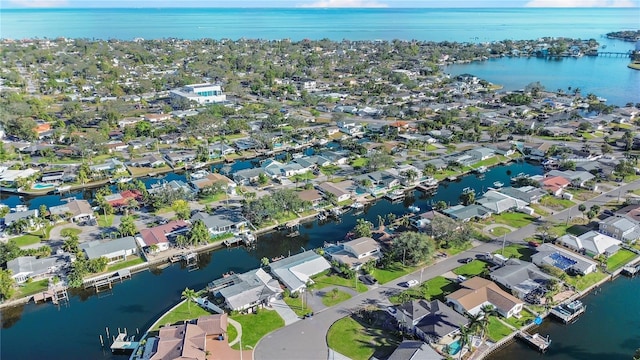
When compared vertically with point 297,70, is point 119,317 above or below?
below

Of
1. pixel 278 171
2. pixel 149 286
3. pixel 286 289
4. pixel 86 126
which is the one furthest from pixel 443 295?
pixel 86 126

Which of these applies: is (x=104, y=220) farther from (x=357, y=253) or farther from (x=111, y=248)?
(x=357, y=253)

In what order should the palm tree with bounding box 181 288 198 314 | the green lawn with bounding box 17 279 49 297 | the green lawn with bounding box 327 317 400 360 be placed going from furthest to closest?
the green lawn with bounding box 17 279 49 297, the palm tree with bounding box 181 288 198 314, the green lawn with bounding box 327 317 400 360

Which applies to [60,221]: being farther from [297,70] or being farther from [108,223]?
[297,70]

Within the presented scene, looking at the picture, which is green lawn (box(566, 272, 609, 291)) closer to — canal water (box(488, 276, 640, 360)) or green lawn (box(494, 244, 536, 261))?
canal water (box(488, 276, 640, 360))

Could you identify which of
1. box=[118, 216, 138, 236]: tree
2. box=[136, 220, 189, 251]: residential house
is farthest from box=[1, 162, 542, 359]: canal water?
box=[118, 216, 138, 236]: tree

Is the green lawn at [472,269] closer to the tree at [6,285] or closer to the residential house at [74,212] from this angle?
the tree at [6,285]

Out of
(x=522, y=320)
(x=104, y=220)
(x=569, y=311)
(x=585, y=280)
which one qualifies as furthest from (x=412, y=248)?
(x=104, y=220)
